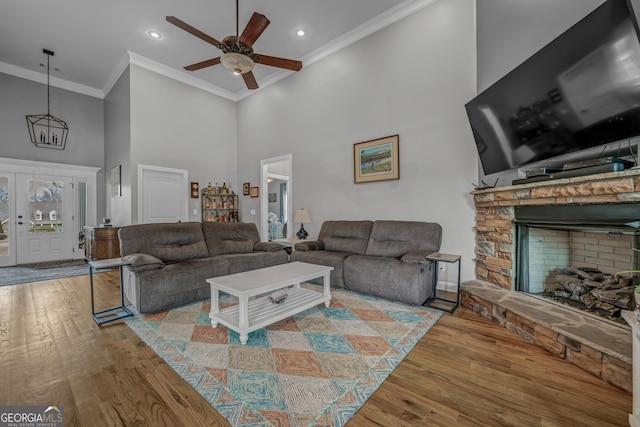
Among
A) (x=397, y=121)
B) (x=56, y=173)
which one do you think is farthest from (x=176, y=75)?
(x=397, y=121)

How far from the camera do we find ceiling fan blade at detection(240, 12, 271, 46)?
260 centimetres

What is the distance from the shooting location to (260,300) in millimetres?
2740

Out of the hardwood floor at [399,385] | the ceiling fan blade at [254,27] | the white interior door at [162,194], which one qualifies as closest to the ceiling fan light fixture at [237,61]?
the ceiling fan blade at [254,27]

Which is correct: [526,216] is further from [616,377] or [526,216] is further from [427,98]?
[427,98]

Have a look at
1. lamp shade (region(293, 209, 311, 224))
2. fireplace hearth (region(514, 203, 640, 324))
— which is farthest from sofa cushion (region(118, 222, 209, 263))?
fireplace hearth (region(514, 203, 640, 324))

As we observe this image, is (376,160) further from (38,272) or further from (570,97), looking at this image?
(38,272)

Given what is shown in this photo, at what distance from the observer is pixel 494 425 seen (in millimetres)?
1348

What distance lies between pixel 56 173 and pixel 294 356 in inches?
276

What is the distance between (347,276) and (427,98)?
2.61 m

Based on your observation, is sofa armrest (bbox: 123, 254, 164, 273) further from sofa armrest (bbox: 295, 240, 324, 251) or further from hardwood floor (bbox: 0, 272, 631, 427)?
sofa armrest (bbox: 295, 240, 324, 251)

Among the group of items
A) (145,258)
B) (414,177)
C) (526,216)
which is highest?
(414,177)

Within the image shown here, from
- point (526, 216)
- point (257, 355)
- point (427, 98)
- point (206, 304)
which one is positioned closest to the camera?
point (257, 355)

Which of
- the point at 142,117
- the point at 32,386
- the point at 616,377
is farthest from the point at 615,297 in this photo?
the point at 142,117

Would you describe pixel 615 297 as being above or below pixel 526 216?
below
